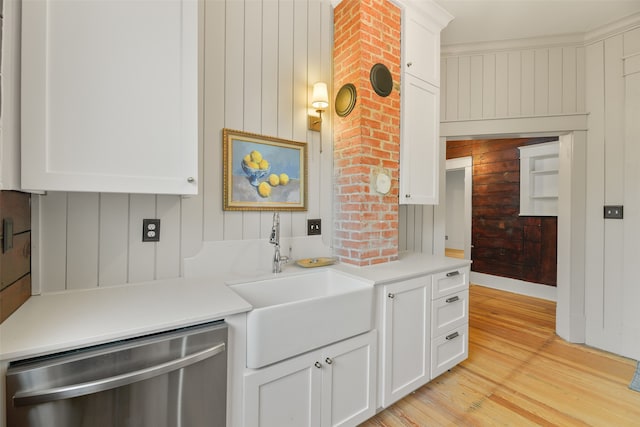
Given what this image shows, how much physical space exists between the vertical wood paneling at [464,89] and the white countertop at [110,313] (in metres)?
2.21

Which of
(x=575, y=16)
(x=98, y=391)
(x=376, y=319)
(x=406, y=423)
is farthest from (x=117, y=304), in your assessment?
(x=575, y=16)

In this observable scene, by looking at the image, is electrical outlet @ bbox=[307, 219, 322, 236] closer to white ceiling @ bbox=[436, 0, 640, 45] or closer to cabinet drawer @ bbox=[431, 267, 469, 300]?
cabinet drawer @ bbox=[431, 267, 469, 300]

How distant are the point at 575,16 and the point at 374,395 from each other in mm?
3416

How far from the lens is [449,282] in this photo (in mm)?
1978

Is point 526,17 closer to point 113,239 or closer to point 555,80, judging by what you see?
point 555,80

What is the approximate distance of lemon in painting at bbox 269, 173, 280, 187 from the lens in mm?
1821

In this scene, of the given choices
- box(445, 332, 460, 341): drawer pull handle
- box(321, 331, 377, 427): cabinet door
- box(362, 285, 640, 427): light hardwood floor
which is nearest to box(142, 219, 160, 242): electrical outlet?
box(321, 331, 377, 427): cabinet door

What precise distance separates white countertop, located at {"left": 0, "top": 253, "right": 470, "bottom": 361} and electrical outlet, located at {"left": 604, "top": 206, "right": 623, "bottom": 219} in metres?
2.45

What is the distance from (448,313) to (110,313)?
1987 millimetres

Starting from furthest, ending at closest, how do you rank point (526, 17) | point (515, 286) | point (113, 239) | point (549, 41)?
point (515, 286)
point (549, 41)
point (526, 17)
point (113, 239)

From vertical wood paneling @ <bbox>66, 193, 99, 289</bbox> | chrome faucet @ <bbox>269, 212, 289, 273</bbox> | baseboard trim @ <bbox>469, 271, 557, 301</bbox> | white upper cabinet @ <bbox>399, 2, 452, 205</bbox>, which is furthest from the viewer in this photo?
baseboard trim @ <bbox>469, 271, 557, 301</bbox>

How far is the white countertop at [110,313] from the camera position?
2.63 feet

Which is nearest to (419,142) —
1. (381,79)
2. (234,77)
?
(381,79)

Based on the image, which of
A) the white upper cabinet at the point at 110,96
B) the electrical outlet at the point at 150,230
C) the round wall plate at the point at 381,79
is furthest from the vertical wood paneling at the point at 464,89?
the electrical outlet at the point at 150,230
